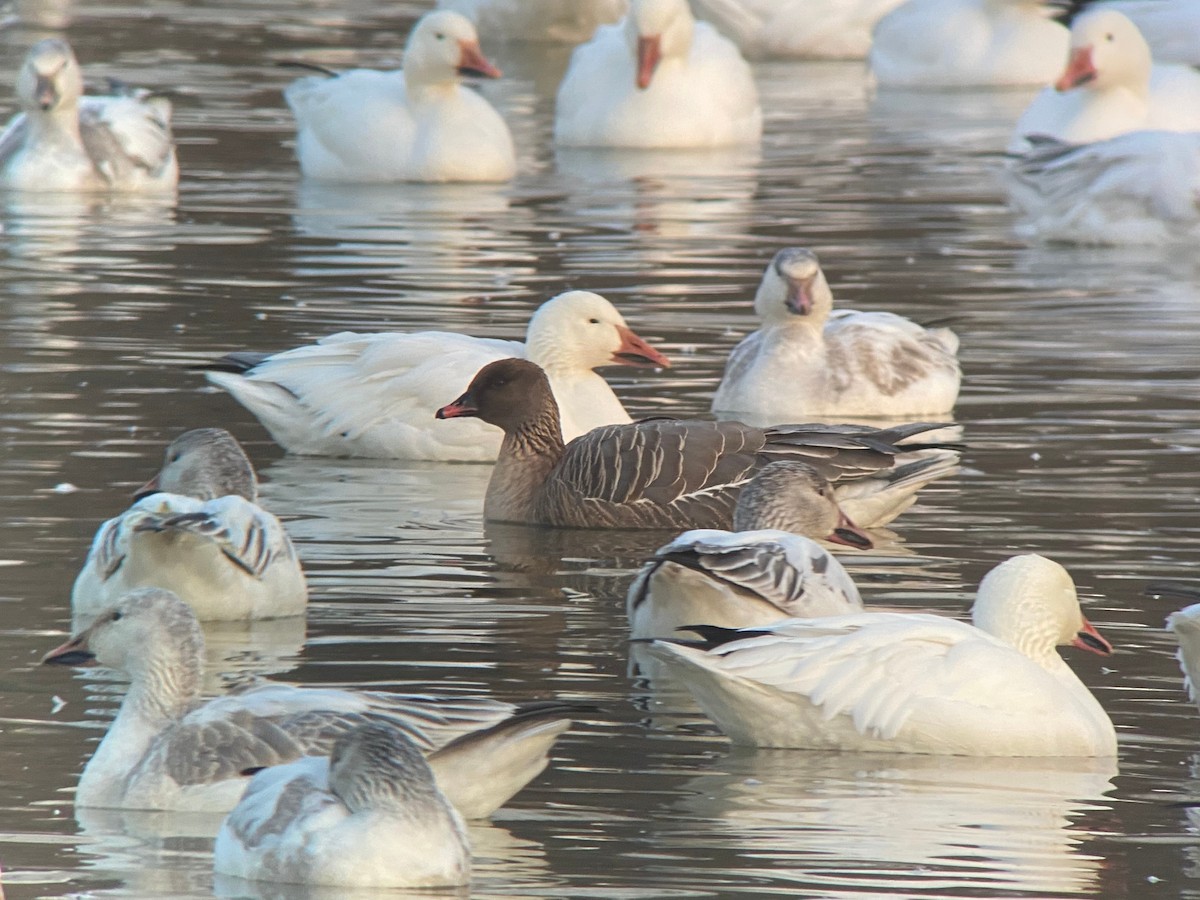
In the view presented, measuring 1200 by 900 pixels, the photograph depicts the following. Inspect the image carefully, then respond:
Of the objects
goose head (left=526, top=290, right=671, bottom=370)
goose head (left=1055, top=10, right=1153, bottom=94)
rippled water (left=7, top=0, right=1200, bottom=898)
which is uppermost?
goose head (left=1055, top=10, right=1153, bottom=94)

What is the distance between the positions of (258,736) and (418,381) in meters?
5.09

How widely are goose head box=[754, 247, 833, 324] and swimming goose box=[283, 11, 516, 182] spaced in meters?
7.86

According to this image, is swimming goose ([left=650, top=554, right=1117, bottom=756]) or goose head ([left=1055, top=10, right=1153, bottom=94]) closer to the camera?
swimming goose ([left=650, top=554, right=1117, bottom=756])

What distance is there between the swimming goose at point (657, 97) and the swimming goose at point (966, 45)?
463cm

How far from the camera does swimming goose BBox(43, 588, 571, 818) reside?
646 centimetres

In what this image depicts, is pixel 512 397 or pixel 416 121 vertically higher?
pixel 416 121

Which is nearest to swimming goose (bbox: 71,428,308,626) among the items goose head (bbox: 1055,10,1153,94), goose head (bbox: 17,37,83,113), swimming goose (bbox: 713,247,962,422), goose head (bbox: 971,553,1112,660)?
goose head (bbox: 971,553,1112,660)

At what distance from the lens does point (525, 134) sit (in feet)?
79.1

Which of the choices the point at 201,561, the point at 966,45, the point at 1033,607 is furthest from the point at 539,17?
the point at 1033,607

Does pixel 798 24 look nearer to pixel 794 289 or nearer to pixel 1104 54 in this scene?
pixel 1104 54

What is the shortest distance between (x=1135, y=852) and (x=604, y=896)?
142 cm

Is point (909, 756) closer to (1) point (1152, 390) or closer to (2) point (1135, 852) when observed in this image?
(2) point (1135, 852)

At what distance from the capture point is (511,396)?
1067cm

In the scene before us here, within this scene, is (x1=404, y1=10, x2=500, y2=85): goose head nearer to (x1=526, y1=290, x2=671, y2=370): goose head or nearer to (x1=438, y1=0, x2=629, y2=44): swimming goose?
(x1=526, y1=290, x2=671, y2=370): goose head
